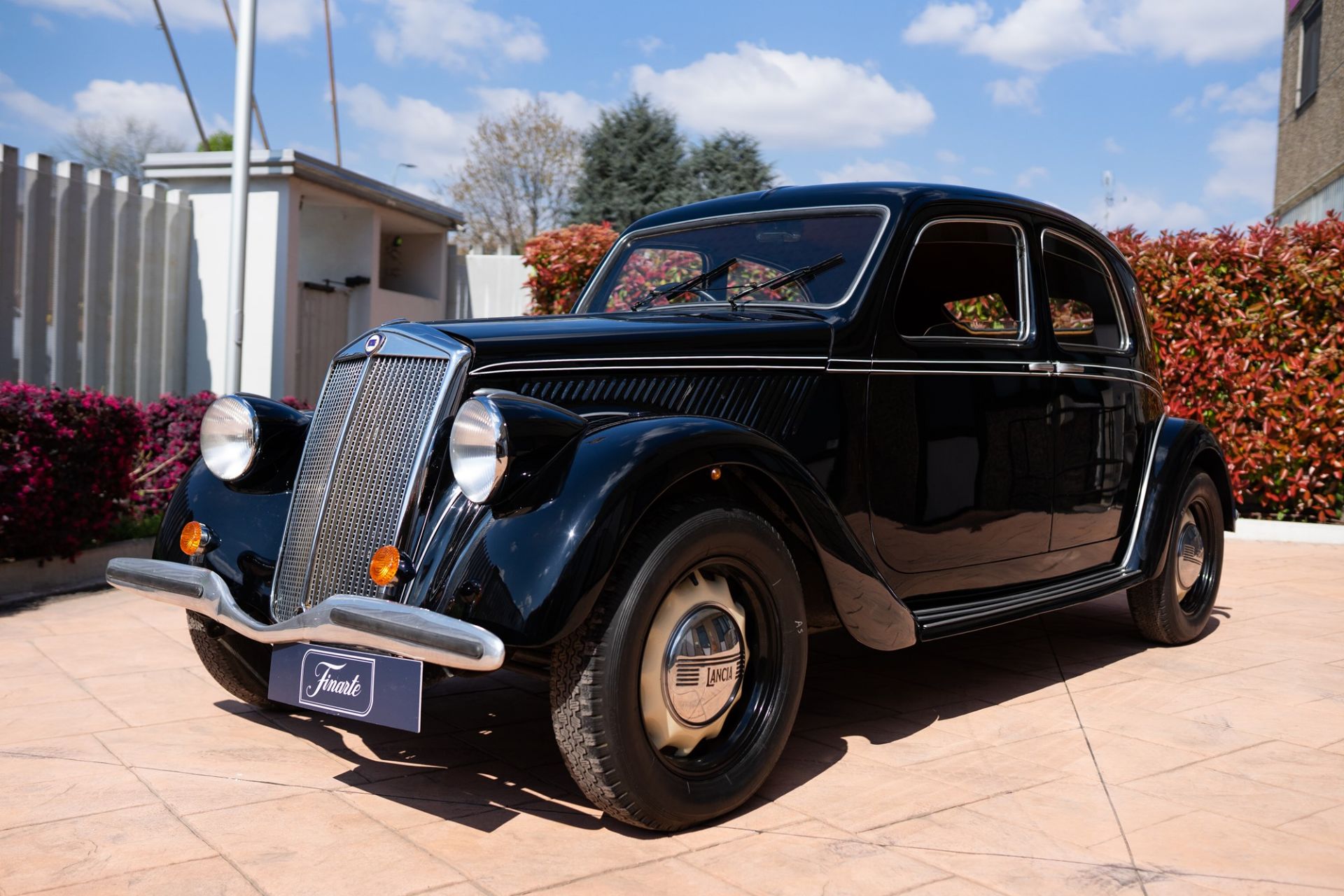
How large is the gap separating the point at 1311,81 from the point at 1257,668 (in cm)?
1625

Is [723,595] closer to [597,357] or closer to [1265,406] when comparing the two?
[597,357]

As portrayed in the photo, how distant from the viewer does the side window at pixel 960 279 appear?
158 inches

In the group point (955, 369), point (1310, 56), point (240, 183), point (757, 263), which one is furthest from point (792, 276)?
point (1310, 56)

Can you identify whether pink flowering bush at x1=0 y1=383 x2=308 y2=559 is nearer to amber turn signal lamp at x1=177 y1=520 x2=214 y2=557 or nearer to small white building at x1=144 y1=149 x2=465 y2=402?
amber turn signal lamp at x1=177 y1=520 x2=214 y2=557

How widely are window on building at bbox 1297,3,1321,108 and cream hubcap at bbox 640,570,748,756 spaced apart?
18.1m

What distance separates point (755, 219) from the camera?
13.6 ft

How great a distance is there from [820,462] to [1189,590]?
2684mm

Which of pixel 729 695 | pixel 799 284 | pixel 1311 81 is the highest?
pixel 1311 81

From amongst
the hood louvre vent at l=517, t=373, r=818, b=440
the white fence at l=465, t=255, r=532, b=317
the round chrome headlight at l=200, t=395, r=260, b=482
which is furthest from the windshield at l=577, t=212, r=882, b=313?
the white fence at l=465, t=255, r=532, b=317

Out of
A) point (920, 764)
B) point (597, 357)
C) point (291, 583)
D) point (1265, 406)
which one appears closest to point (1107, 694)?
point (920, 764)

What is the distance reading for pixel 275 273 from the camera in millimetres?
9930

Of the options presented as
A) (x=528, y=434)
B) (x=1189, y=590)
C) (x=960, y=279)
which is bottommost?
(x=1189, y=590)

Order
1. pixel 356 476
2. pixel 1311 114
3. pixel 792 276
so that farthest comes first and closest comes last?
pixel 1311 114
pixel 792 276
pixel 356 476

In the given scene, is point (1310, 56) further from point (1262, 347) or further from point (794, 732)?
point (794, 732)
